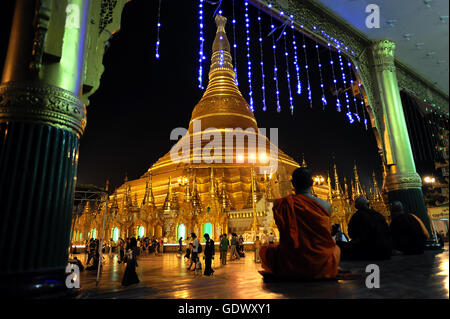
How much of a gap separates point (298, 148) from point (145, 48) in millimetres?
13255

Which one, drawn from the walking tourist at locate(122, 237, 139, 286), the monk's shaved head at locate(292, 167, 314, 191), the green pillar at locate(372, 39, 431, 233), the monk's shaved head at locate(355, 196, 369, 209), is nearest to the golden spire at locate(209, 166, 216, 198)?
the green pillar at locate(372, 39, 431, 233)

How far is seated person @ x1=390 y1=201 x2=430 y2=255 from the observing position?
210 inches

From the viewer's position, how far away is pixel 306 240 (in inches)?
116

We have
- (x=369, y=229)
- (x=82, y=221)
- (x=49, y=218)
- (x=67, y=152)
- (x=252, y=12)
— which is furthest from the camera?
(x=82, y=221)

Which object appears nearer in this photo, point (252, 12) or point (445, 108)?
point (252, 12)

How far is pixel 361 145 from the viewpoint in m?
16.5

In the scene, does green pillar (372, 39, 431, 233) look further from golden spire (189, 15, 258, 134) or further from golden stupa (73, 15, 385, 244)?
golden spire (189, 15, 258, 134)

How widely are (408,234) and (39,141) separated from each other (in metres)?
6.37

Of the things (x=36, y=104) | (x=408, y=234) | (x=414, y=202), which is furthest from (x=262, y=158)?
(x=36, y=104)

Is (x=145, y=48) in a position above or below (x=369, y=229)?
above

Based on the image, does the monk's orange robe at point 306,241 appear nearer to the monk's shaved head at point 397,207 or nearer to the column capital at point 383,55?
the monk's shaved head at point 397,207

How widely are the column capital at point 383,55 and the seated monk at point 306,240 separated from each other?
848 cm
